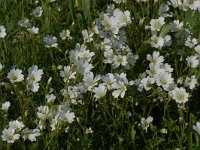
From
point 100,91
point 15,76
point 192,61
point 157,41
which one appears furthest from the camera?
point 157,41

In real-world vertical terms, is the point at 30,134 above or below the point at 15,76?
below

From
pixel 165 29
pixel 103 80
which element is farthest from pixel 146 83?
pixel 165 29

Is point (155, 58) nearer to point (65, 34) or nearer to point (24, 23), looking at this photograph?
point (65, 34)

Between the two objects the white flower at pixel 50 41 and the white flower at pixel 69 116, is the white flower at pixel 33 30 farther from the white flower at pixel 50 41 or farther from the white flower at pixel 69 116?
the white flower at pixel 69 116

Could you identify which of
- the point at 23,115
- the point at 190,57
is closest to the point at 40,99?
the point at 23,115

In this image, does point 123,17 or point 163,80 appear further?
point 123,17

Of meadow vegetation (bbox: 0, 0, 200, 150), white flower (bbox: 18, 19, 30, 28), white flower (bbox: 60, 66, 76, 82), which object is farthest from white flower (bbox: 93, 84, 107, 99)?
white flower (bbox: 18, 19, 30, 28)

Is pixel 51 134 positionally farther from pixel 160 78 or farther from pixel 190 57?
pixel 190 57

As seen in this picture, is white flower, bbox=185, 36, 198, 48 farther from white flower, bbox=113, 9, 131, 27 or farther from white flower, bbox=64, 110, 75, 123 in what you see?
white flower, bbox=64, 110, 75, 123
